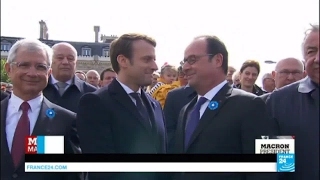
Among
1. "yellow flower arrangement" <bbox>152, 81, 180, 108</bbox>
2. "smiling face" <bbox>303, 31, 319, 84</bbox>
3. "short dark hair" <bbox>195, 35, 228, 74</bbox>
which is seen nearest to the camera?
"smiling face" <bbox>303, 31, 319, 84</bbox>

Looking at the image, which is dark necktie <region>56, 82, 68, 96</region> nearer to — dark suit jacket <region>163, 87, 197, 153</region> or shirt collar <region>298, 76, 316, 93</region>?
dark suit jacket <region>163, 87, 197, 153</region>

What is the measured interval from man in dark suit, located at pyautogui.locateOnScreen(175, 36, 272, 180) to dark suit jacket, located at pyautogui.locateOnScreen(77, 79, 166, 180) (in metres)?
0.14

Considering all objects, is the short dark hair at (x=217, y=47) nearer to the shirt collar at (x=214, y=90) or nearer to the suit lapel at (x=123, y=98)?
the shirt collar at (x=214, y=90)

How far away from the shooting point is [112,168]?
217 cm

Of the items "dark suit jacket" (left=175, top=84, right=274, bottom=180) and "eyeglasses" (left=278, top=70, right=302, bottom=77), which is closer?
"dark suit jacket" (left=175, top=84, right=274, bottom=180)

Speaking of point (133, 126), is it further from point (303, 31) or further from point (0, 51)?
point (303, 31)

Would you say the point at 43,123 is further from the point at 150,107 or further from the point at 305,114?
the point at 305,114

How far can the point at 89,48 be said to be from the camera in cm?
226

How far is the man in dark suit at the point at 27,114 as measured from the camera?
2172 millimetres

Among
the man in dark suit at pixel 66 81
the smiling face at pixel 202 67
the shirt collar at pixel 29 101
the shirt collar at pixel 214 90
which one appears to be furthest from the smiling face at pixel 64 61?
the shirt collar at pixel 214 90

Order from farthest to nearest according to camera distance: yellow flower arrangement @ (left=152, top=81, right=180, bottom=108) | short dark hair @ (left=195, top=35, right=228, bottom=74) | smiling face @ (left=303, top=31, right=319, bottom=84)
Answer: yellow flower arrangement @ (left=152, top=81, right=180, bottom=108) < short dark hair @ (left=195, top=35, right=228, bottom=74) < smiling face @ (left=303, top=31, right=319, bottom=84)

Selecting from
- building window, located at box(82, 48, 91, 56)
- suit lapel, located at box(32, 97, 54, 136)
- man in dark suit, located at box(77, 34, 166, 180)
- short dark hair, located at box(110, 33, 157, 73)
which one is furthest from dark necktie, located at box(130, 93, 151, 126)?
suit lapel, located at box(32, 97, 54, 136)

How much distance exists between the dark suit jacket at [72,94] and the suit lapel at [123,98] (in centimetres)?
8

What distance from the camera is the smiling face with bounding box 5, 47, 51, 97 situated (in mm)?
2168
